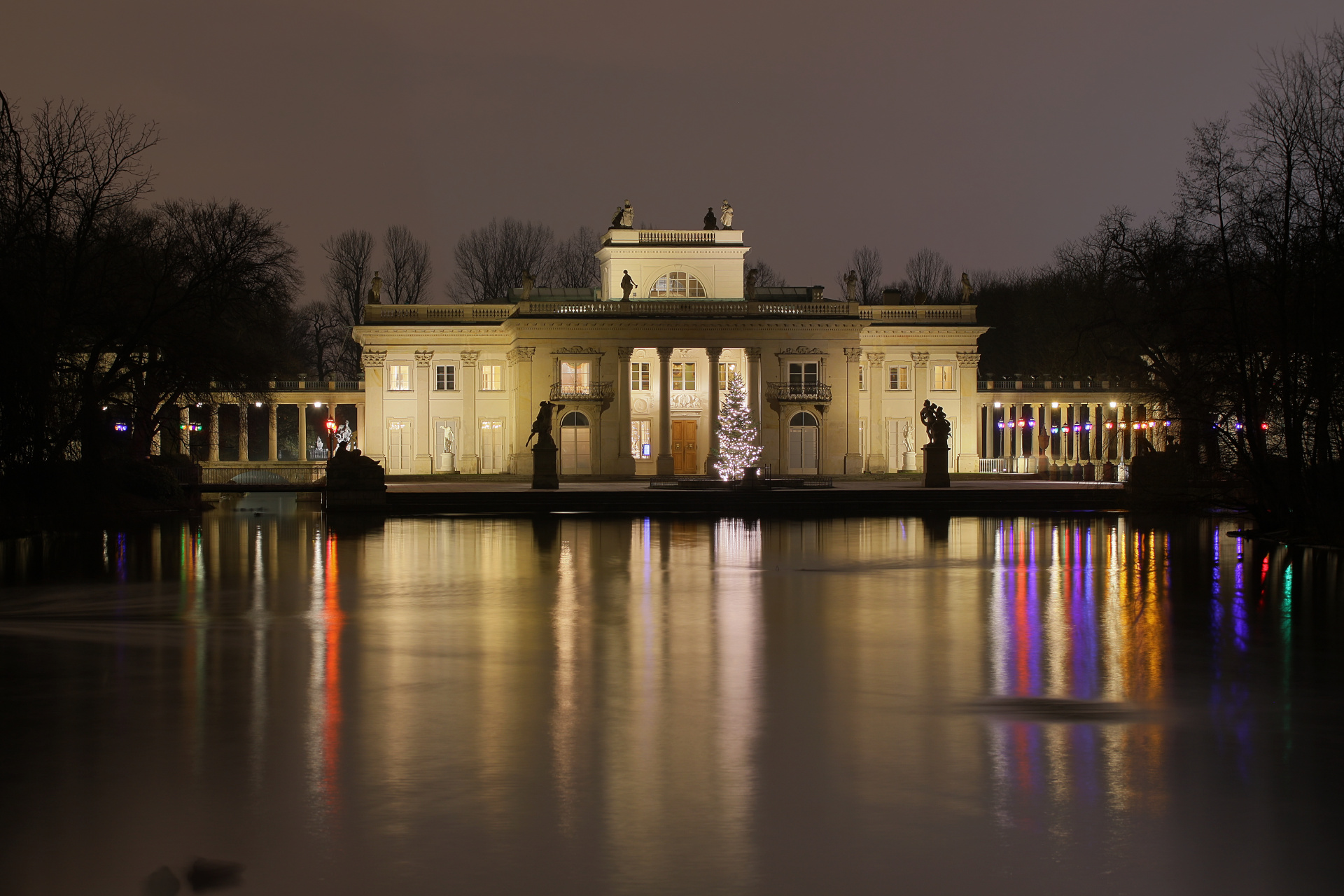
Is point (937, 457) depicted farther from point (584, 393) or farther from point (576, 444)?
point (576, 444)

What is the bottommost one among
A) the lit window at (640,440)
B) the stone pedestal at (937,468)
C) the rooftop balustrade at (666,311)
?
the stone pedestal at (937,468)

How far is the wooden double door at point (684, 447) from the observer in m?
59.8

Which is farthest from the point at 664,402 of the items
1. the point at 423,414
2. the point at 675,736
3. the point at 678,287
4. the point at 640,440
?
the point at 675,736

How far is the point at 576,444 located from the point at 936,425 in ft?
63.6

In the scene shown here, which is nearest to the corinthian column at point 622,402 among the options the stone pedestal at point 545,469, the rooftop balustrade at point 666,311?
the rooftop balustrade at point 666,311

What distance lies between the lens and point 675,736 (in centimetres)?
804

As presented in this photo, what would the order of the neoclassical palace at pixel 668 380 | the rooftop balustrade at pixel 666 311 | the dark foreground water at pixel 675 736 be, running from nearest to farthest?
the dark foreground water at pixel 675 736 → the rooftop balustrade at pixel 666 311 → the neoclassical palace at pixel 668 380

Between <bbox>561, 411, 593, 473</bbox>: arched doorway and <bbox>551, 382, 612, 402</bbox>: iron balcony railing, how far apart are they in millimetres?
993

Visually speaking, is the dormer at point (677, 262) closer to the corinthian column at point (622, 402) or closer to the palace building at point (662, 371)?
the palace building at point (662, 371)

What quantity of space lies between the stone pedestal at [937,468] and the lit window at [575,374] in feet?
64.2

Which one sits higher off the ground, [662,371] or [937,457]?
[662,371]

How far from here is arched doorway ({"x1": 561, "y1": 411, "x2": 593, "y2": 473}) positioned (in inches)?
2275

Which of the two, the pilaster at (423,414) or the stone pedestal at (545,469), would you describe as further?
the pilaster at (423,414)

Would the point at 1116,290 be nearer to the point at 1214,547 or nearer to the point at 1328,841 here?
the point at 1214,547
